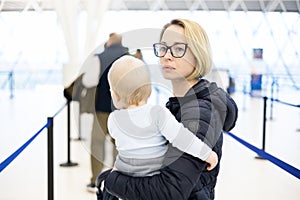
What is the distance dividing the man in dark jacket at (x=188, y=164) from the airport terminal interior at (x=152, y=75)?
9 cm

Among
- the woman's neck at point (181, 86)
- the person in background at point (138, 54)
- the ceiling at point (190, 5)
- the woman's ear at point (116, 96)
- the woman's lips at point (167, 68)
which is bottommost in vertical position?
the woman's ear at point (116, 96)

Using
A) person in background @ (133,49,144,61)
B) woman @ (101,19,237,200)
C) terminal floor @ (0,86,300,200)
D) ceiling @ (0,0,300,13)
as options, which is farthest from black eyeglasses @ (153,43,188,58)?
ceiling @ (0,0,300,13)

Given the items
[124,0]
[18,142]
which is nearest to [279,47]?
[124,0]

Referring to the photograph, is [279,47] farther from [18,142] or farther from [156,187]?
[156,187]

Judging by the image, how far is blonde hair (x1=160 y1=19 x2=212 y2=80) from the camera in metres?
1.26

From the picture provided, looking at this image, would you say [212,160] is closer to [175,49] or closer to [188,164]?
[188,164]

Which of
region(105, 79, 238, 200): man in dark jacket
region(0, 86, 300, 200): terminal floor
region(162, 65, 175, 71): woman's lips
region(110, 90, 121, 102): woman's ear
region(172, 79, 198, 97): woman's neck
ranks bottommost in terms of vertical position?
region(0, 86, 300, 200): terminal floor

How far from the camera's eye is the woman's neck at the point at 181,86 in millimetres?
1371

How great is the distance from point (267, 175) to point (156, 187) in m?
4.73

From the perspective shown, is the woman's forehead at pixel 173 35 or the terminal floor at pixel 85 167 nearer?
the woman's forehead at pixel 173 35

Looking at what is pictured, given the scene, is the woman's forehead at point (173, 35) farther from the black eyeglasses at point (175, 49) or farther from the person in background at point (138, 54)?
the person in background at point (138, 54)

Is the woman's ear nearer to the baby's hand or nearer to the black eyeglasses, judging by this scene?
the black eyeglasses

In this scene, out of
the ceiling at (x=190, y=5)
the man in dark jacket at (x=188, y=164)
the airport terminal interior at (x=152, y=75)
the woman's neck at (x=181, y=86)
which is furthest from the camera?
the ceiling at (x=190, y=5)

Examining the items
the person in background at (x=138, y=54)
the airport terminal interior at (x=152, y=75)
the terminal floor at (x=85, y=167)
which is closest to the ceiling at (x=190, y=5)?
the airport terminal interior at (x=152, y=75)
